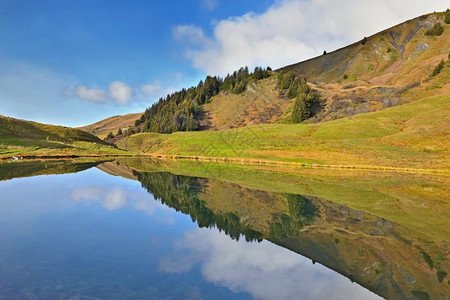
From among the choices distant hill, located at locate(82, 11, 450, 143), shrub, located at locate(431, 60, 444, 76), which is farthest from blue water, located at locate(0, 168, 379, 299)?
shrub, located at locate(431, 60, 444, 76)

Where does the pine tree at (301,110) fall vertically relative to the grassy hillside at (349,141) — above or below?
above

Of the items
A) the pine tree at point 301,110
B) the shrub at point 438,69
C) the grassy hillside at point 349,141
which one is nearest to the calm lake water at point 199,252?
the grassy hillside at point 349,141

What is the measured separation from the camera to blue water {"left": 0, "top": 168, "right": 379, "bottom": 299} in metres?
10.5

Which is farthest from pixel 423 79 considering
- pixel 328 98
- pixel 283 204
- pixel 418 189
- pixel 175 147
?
pixel 283 204

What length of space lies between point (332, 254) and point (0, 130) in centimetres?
9836

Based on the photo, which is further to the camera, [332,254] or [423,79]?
[423,79]

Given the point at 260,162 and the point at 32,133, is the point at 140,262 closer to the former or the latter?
the point at 260,162

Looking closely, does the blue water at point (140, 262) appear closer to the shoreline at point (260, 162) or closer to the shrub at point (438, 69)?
the shoreline at point (260, 162)

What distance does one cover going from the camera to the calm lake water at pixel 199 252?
10922 millimetres

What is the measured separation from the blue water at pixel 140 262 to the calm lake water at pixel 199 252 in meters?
0.05

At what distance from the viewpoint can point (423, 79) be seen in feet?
449

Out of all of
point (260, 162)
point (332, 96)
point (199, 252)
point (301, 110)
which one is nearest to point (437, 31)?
point (332, 96)

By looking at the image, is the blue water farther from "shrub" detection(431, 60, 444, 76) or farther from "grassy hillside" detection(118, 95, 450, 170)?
"shrub" detection(431, 60, 444, 76)

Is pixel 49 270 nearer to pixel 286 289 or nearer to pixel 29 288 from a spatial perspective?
pixel 29 288
